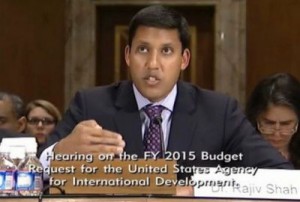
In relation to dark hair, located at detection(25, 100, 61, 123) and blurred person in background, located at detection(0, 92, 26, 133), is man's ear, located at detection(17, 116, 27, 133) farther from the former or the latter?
dark hair, located at detection(25, 100, 61, 123)

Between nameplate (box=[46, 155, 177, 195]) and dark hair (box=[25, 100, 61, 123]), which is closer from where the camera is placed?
nameplate (box=[46, 155, 177, 195])

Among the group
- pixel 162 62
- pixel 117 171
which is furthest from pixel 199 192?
pixel 162 62

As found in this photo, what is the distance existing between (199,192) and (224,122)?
61cm

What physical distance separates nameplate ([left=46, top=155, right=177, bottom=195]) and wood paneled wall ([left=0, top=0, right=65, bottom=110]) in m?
4.26

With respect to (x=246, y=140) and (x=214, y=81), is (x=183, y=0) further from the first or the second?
(x=246, y=140)

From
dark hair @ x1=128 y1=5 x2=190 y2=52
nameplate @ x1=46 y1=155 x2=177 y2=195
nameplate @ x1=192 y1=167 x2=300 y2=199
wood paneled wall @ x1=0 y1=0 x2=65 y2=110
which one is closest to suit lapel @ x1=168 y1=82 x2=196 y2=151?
dark hair @ x1=128 y1=5 x2=190 y2=52

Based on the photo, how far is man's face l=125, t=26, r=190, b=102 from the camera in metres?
2.39

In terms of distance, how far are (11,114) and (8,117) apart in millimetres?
38

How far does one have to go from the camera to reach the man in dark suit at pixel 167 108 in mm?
2424

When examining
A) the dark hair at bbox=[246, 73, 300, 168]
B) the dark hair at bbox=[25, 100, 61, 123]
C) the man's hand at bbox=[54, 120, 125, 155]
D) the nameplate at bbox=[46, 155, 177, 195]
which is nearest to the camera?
the nameplate at bbox=[46, 155, 177, 195]

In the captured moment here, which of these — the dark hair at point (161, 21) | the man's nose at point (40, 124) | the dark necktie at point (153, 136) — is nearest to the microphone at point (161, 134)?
the dark necktie at point (153, 136)

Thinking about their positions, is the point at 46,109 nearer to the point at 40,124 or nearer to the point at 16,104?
the point at 40,124

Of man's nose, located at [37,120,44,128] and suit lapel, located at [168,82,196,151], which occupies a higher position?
suit lapel, located at [168,82,196,151]

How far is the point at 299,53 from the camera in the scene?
6.18m
